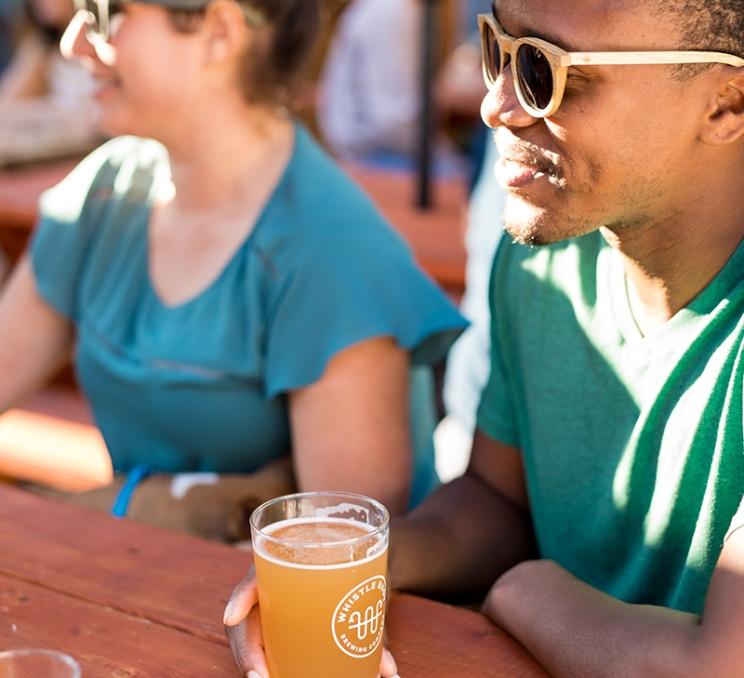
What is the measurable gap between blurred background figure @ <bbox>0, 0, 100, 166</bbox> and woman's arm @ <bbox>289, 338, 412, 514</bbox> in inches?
116

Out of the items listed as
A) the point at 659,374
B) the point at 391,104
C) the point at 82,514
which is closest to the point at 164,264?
the point at 82,514

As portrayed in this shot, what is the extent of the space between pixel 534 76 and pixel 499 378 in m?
0.55

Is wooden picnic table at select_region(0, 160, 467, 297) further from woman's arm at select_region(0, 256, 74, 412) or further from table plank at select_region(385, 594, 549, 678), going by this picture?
table plank at select_region(385, 594, 549, 678)

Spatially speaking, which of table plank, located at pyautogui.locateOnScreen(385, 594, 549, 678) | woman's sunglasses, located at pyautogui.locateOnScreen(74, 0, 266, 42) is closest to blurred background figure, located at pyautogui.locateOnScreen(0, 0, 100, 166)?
woman's sunglasses, located at pyautogui.locateOnScreen(74, 0, 266, 42)

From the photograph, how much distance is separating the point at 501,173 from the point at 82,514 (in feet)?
2.45

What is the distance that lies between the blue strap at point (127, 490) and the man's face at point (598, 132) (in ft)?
3.11

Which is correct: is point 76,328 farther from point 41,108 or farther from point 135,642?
point 41,108

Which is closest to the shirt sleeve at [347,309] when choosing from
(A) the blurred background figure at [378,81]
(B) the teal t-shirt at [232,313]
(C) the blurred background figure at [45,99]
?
(B) the teal t-shirt at [232,313]

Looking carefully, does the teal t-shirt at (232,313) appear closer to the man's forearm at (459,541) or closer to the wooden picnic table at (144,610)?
the man's forearm at (459,541)

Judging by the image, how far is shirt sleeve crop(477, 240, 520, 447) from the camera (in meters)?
1.76

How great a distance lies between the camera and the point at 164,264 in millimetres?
2148

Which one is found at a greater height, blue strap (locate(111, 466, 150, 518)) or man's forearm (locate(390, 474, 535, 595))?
man's forearm (locate(390, 474, 535, 595))

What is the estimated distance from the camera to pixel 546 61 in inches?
53.2

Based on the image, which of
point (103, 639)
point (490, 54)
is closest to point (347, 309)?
point (490, 54)
